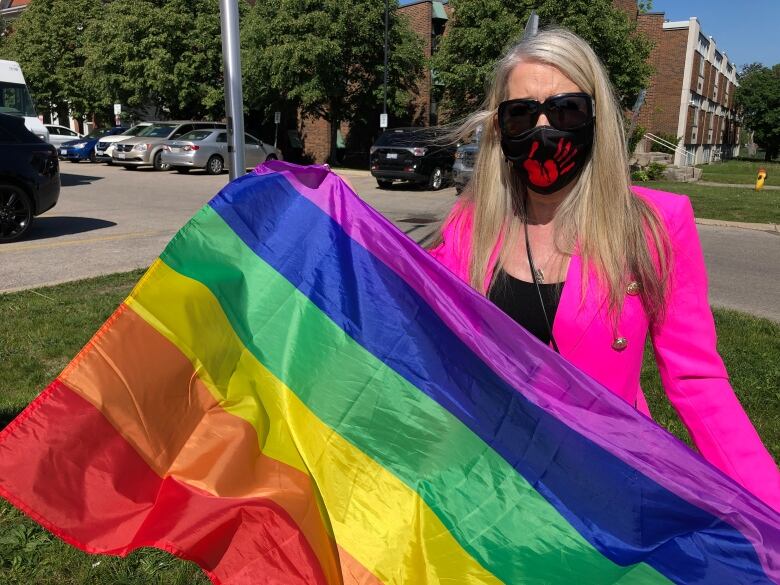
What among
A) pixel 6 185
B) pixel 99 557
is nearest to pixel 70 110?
pixel 6 185

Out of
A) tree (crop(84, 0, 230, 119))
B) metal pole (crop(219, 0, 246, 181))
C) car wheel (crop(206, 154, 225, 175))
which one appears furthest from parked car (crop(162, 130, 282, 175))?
metal pole (crop(219, 0, 246, 181))

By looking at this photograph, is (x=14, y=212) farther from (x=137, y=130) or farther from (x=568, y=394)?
(x=137, y=130)

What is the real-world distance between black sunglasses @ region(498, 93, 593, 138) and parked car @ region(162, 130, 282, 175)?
2324 centimetres

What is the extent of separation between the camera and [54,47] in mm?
38906

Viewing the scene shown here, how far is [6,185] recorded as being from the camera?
1011 cm

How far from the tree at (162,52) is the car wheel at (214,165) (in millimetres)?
7190

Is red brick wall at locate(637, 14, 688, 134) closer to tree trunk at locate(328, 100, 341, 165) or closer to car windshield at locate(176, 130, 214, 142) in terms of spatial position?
tree trunk at locate(328, 100, 341, 165)

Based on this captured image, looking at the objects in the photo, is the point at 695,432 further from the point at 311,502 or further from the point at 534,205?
the point at 311,502

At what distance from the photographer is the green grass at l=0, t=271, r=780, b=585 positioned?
116 inches

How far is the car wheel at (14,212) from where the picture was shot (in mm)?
10164

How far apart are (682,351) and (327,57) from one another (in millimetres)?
27990

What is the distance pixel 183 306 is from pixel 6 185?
9.89 meters

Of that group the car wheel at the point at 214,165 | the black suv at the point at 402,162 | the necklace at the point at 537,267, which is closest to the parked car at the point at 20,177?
the necklace at the point at 537,267

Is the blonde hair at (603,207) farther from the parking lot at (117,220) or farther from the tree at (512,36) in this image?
the tree at (512,36)
